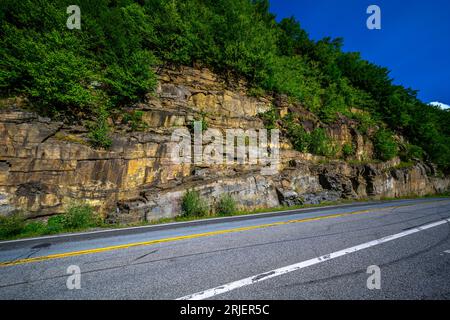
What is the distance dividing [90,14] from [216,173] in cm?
1533

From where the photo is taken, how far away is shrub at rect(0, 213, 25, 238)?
725 cm

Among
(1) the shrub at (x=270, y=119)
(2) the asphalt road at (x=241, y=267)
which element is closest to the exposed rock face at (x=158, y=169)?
(1) the shrub at (x=270, y=119)

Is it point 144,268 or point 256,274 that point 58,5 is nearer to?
point 144,268

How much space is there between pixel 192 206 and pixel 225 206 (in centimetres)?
219

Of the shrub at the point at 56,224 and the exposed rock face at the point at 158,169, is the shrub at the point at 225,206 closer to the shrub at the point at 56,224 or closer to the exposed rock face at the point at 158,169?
the exposed rock face at the point at 158,169

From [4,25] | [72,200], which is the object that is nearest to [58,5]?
[4,25]

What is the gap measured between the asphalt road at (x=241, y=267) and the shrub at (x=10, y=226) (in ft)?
11.4

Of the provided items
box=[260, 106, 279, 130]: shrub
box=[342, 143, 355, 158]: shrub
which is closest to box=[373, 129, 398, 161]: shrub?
box=[342, 143, 355, 158]: shrub

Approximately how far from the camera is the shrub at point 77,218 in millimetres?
8703

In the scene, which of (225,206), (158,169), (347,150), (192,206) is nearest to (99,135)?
(158,169)

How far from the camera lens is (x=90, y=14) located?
46.7 ft

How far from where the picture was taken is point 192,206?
37.1 feet

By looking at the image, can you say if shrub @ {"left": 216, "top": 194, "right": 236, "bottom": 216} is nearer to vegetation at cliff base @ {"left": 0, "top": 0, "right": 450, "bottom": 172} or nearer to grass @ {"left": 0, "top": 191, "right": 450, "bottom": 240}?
grass @ {"left": 0, "top": 191, "right": 450, "bottom": 240}

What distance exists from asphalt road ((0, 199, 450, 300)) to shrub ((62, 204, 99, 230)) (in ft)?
12.5
